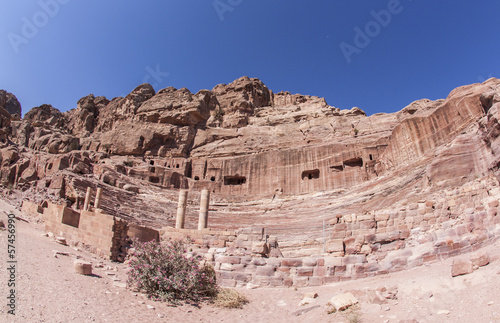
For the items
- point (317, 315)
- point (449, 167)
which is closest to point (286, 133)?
point (449, 167)

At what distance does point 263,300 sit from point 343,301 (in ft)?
8.68

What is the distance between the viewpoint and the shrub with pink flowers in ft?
27.0

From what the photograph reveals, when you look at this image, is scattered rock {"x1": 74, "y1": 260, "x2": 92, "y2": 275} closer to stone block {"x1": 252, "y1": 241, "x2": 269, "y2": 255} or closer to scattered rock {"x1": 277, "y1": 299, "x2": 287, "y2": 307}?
stone block {"x1": 252, "y1": 241, "x2": 269, "y2": 255}

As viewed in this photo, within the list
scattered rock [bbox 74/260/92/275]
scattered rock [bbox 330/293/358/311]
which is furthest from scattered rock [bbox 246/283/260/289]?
scattered rock [bbox 74/260/92/275]

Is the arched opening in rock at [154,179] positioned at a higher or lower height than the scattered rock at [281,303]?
higher

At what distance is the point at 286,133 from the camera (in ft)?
155

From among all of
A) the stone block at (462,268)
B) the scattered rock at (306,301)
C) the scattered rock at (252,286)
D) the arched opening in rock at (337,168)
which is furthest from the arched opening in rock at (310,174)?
the stone block at (462,268)

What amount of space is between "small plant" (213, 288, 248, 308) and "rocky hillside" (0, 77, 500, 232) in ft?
35.0

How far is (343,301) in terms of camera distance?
6.73 m

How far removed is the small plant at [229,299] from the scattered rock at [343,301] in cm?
257

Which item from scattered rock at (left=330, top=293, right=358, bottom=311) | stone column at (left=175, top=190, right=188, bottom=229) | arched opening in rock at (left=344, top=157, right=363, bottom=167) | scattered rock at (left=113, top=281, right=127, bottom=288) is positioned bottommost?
scattered rock at (left=113, top=281, right=127, bottom=288)

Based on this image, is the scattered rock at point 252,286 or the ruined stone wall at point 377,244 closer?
the ruined stone wall at point 377,244

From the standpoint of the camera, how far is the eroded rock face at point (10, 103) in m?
75.1

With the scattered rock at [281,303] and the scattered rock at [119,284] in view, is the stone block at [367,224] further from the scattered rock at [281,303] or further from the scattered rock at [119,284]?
the scattered rock at [119,284]
